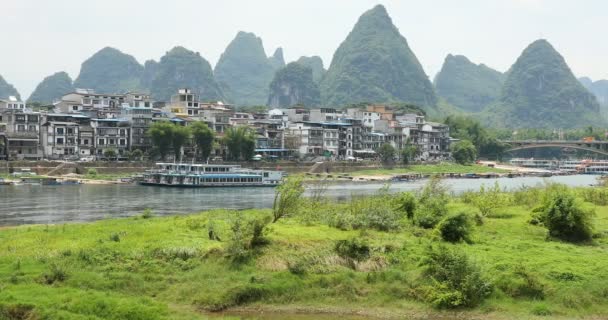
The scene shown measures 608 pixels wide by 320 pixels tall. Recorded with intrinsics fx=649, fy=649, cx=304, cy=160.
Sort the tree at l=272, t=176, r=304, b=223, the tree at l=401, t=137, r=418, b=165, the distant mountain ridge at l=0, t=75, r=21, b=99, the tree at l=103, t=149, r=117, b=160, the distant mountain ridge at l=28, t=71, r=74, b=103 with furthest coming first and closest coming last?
the distant mountain ridge at l=28, t=71, r=74, b=103
the distant mountain ridge at l=0, t=75, r=21, b=99
the tree at l=401, t=137, r=418, b=165
the tree at l=103, t=149, r=117, b=160
the tree at l=272, t=176, r=304, b=223

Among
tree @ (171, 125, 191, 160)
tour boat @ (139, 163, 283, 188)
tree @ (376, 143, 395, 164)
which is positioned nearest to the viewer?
tour boat @ (139, 163, 283, 188)

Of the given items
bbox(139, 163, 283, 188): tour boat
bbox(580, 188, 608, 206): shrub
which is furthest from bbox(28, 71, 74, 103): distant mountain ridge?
bbox(580, 188, 608, 206): shrub

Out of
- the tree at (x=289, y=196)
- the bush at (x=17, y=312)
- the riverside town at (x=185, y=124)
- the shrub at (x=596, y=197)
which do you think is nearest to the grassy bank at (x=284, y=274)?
the bush at (x=17, y=312)

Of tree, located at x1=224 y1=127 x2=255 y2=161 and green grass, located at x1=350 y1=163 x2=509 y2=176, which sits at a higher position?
tree, located at x1=224 y1=127 x2=255 y2=161

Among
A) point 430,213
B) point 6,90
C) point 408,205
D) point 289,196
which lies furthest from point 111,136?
point 6,90

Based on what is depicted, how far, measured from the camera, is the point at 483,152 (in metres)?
138

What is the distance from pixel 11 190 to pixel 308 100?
466ft

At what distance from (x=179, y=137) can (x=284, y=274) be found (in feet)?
209

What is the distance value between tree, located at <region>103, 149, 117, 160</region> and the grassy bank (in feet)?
192

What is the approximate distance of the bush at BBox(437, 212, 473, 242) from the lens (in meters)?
23.5

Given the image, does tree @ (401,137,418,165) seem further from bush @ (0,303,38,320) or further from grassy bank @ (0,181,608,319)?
bush @ (0,303,38,320)

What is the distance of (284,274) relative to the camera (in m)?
19.3

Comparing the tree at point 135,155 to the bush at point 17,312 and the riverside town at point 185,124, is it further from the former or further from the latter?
the bush at point 17,312

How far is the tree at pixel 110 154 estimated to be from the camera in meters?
80.9
